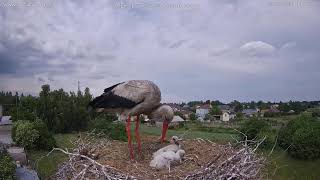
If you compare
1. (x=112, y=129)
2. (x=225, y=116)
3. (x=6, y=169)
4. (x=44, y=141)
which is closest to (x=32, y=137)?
(x=44, y=141)

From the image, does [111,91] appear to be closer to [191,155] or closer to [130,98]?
[130,98]

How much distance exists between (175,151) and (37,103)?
24.9 m

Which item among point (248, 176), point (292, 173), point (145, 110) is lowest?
point (292, 173)

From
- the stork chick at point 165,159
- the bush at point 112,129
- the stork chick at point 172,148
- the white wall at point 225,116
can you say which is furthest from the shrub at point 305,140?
the white wall at point 225,116

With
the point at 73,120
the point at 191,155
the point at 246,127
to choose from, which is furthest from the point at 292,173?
the point at 73,120

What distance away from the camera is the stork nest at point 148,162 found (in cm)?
570

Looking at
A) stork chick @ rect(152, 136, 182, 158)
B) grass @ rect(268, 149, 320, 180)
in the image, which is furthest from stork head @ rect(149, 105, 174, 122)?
grass @ rect(268, 149, 320, 180)

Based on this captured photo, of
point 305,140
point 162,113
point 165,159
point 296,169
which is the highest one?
point 162,113

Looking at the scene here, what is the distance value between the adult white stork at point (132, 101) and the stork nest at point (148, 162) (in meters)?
0.46

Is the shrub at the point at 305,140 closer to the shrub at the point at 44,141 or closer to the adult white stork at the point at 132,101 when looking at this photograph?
the shrub at the point at 44,141

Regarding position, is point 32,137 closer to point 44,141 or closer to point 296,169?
point 44,141

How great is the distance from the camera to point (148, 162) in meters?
6.74

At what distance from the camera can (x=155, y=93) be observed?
22.1 ft

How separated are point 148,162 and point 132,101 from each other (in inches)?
36.3
